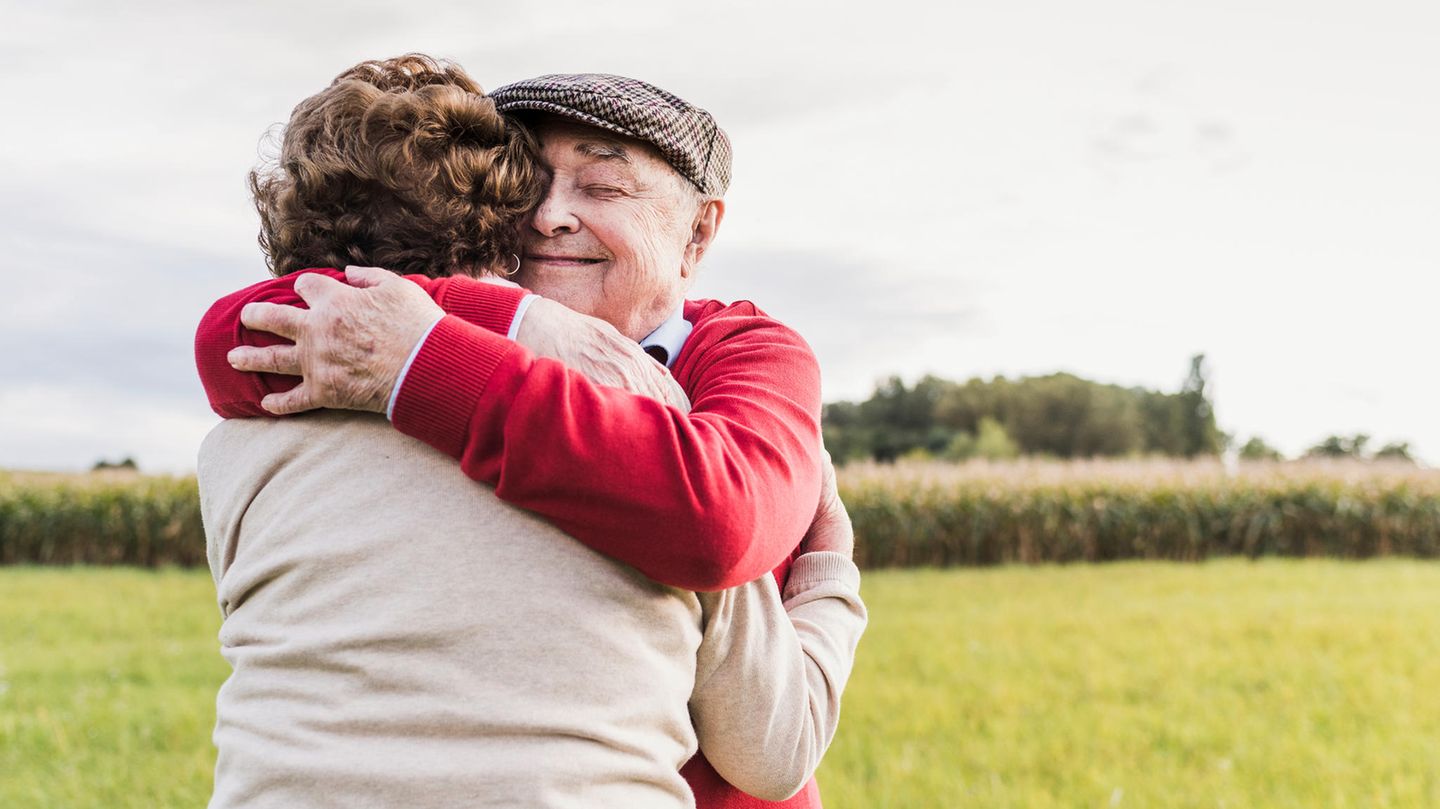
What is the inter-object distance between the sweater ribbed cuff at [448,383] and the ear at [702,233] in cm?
64

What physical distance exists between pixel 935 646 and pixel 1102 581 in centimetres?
430

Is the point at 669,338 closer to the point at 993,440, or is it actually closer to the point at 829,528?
the point at 829,528

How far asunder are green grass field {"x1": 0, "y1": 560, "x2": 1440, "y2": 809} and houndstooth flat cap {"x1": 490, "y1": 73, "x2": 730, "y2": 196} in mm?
3109

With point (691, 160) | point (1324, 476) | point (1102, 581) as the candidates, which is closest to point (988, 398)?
point (1324, 476)

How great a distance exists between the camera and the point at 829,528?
5.04 ft

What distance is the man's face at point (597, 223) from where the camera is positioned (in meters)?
1.47

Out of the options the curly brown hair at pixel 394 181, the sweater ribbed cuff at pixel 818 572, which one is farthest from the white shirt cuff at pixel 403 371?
the sweater ribbed cuff at pixel 818 572

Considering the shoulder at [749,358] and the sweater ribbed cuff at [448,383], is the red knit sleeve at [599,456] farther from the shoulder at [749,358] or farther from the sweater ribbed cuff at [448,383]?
the shoulder at [749,358]

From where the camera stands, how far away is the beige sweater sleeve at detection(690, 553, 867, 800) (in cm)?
120

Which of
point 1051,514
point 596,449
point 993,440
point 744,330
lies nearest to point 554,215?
point 744,330

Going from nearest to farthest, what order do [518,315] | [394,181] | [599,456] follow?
[599,456] < [518,315] < [394,181]

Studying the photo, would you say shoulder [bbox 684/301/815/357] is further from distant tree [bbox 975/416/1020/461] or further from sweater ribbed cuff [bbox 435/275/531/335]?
distant tree [bbox 975/416/1020/461]

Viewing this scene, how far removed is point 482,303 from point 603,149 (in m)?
0.40

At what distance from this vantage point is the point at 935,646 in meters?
6.70
